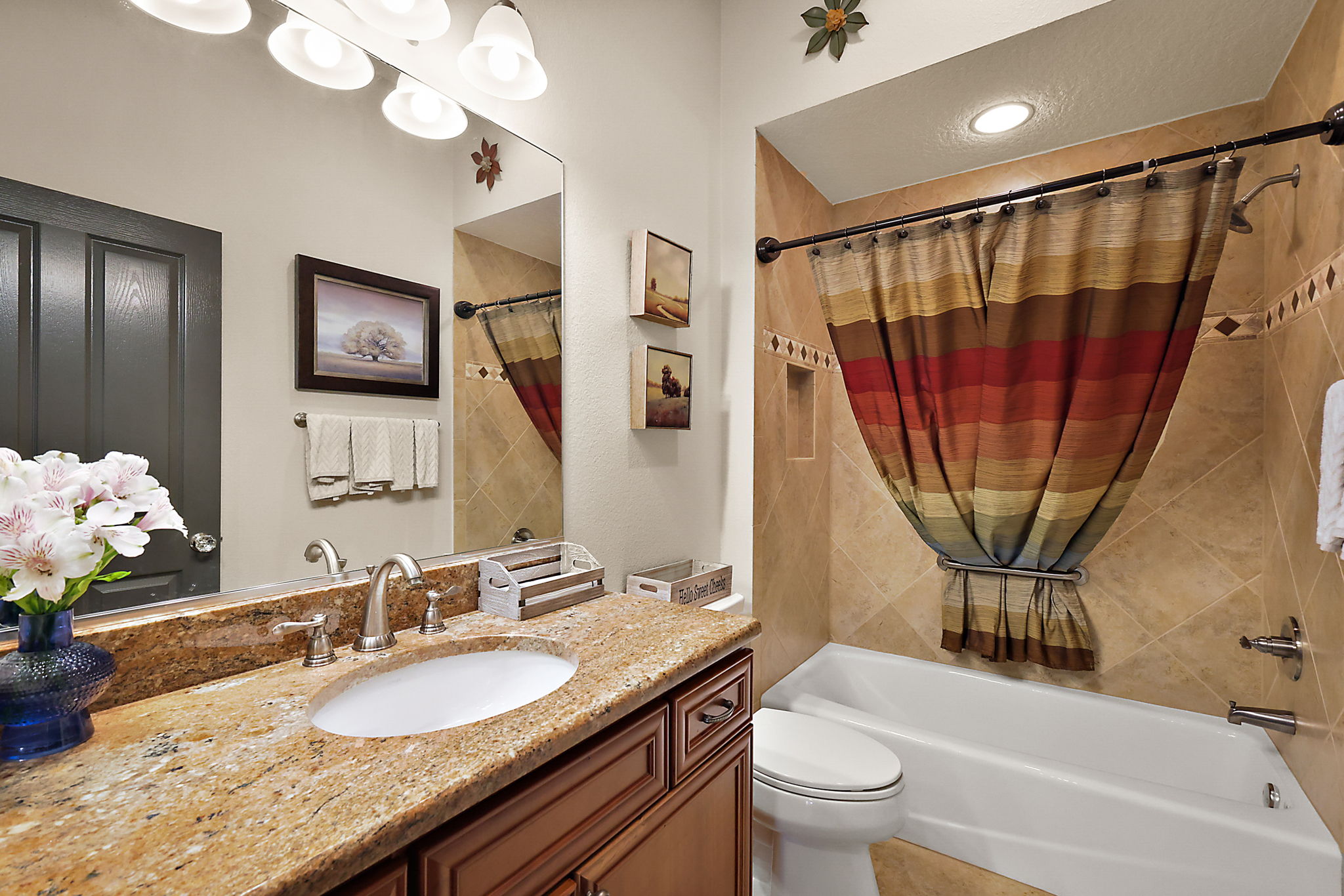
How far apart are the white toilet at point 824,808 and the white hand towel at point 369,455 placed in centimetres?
106

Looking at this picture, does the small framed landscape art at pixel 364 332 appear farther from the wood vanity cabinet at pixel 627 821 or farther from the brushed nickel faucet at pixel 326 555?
the wood vanity cabinet at pixel 627 821

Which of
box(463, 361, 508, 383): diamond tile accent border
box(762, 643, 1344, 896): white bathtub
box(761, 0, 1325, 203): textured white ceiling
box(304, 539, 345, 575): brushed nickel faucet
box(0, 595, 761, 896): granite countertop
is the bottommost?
box(762, 643, 1344, 896): white bathtub

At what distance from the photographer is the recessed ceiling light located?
1951mm

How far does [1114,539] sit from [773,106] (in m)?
1.95

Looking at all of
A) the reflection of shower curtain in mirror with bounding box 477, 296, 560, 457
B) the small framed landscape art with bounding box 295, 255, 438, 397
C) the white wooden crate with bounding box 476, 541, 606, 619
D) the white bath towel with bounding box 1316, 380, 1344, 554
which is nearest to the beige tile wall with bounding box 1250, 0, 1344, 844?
the white bath towel with bounding box 1316, 380, 1344, 554

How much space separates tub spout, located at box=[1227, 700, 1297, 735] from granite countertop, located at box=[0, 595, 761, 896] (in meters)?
1.74

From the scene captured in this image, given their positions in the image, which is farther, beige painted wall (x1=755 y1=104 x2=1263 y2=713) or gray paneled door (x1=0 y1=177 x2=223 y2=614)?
beige painted wall (x1=755 y1=104 x2=1263 y2=713)

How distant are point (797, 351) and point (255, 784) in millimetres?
2142

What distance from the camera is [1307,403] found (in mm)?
1507

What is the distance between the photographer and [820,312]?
258 cm

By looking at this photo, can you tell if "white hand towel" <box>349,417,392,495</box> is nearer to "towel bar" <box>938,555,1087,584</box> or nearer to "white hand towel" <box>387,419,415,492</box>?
"white hand towel" <box>387,419,415,492</box>

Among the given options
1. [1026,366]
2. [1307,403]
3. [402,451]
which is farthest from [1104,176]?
[402,451]

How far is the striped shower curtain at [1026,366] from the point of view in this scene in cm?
162

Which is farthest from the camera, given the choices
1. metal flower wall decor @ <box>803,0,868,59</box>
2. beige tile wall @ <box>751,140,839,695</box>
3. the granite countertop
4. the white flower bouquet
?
beige tile wall @ <box>751,140,839,695</box>
